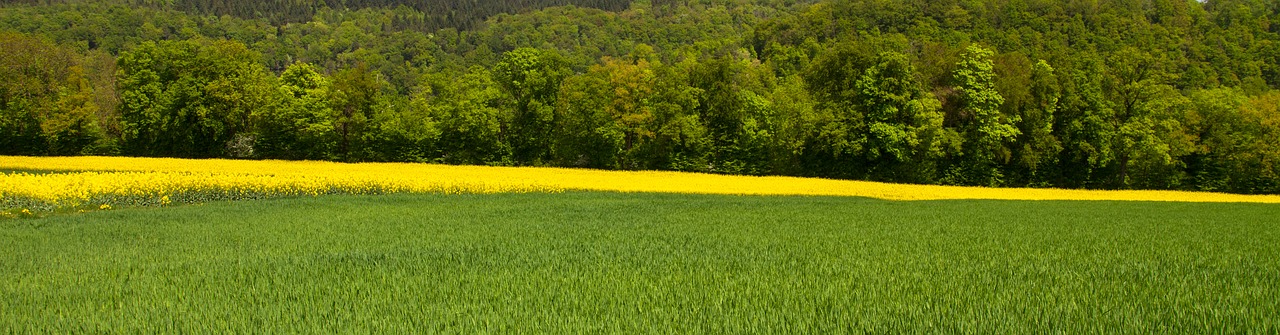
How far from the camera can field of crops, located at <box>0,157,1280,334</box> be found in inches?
228

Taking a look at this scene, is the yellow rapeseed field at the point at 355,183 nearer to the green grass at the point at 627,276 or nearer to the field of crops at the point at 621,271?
the field of crops at the point at 621,271

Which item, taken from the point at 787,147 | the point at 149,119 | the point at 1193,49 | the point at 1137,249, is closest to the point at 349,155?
the point at 149,119

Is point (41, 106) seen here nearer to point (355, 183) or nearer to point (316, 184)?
point (316, 184)

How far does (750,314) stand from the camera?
5.88 metres

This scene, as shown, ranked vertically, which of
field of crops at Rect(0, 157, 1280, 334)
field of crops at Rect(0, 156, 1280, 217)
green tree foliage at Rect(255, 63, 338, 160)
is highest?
green tree foliage at Rect(255, 63, 338, 160)

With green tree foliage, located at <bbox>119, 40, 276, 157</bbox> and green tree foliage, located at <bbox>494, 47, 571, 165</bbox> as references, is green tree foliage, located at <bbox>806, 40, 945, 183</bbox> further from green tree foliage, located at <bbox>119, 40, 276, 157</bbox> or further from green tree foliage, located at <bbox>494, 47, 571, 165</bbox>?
green tree foliage, located at <bbox>119, 40, 276, 157</bbox>

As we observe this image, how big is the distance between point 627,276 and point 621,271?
383 mm

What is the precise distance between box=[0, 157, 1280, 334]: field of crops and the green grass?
41mm

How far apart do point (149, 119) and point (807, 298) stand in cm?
5845

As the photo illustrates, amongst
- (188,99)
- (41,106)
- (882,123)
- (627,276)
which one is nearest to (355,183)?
(627,276)

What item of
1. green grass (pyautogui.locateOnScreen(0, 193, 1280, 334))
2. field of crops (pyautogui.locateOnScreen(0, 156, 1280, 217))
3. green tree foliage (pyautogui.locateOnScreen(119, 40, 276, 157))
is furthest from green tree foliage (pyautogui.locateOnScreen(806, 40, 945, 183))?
green tree foliage (pyautogui.locateOnScreen(119, 40, 276, 157))

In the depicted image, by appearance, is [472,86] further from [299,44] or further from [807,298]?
[299,44]

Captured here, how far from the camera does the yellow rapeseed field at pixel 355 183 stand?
22.4 m

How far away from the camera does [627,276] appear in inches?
318
